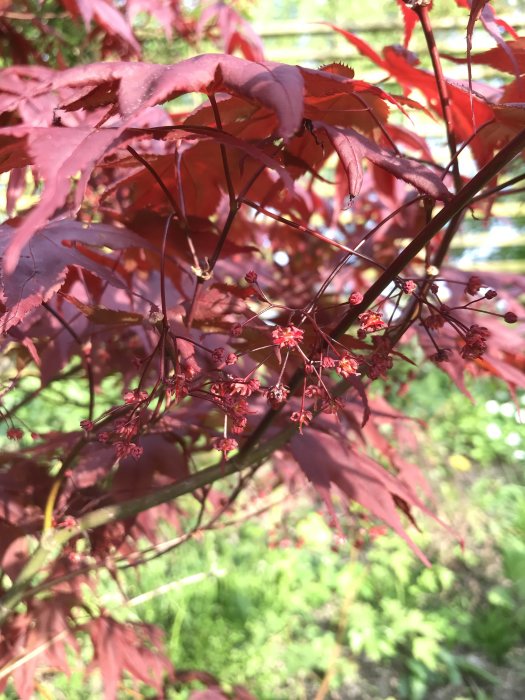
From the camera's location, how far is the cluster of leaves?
0.38 m

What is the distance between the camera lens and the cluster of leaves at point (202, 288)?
0.38 m

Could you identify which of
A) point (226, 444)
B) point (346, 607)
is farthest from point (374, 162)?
point (346, 607)

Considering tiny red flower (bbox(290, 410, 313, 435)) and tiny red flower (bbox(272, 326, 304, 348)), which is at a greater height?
tiny red flower (bbox(272, 326, 304, 348))

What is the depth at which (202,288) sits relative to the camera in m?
0.54

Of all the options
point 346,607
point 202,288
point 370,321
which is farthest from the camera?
point 346,607

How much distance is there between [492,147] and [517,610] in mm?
2483

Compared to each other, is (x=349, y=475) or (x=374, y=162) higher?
(x=374, y=162)

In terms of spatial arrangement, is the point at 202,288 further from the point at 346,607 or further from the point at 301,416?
the point at 346,607

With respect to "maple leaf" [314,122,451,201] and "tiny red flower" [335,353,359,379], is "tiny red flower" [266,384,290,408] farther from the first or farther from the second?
"maple leaf" [314,122,451,201]

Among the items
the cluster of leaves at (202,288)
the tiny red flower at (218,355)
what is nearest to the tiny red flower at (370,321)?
the cluster of leaves at (202,288)

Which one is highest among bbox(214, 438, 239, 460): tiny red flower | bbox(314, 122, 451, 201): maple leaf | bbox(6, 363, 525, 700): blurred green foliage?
bbox(314, 122, 451, 201): maple leaf

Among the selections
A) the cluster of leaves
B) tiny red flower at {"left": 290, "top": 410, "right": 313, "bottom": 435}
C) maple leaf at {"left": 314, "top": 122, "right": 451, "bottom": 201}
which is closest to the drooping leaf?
the cluster of leaves

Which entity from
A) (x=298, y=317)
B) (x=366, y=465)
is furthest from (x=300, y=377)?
(x=366, y=465)

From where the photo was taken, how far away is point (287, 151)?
552mm
